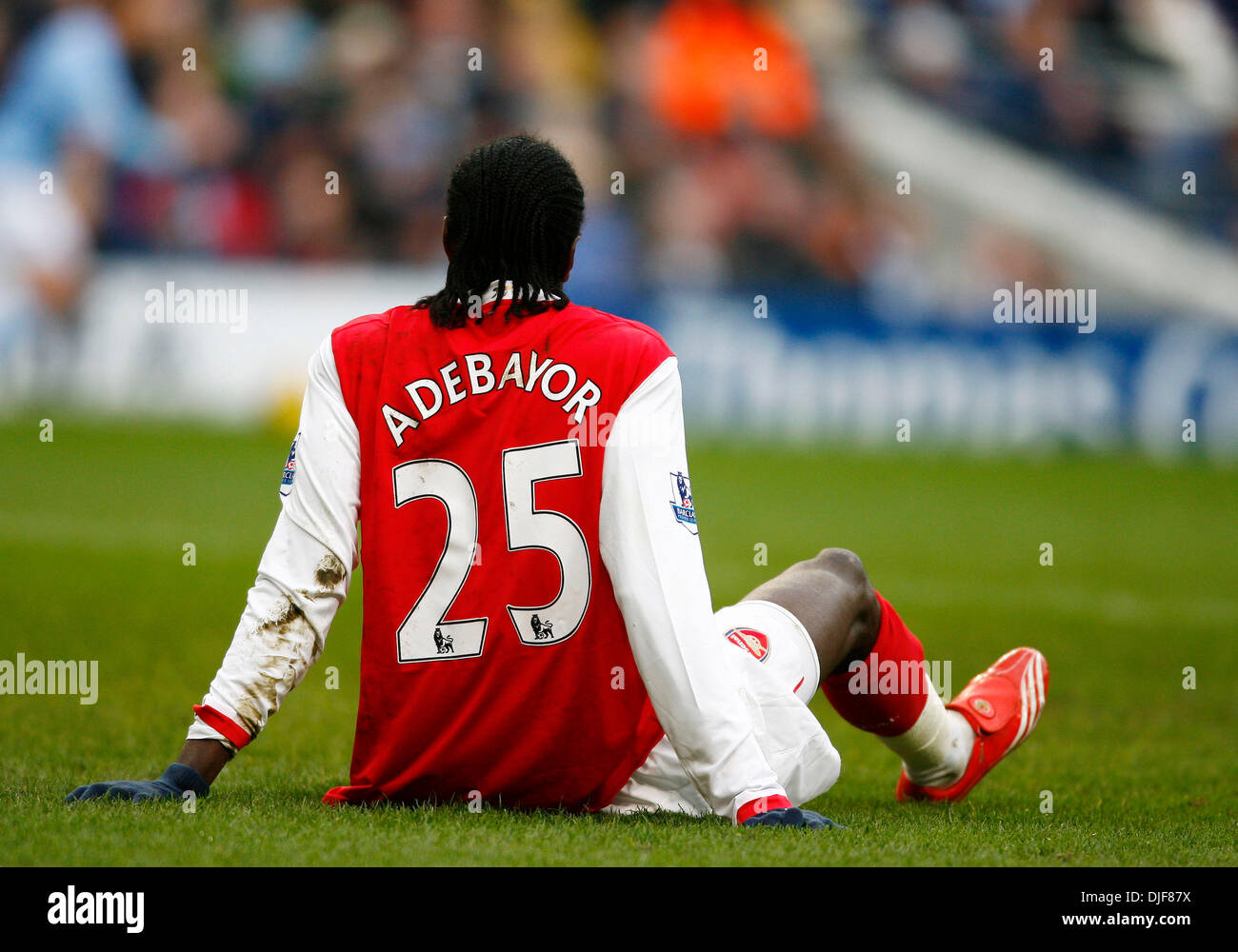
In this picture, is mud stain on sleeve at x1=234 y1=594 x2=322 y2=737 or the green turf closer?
the green turf

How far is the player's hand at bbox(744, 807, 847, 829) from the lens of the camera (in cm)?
317

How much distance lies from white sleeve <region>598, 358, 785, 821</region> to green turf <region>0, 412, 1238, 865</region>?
138 mm

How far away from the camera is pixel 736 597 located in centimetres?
795

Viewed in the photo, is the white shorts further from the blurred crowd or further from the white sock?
the blurred crowd

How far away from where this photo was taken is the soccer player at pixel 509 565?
10.6 feet

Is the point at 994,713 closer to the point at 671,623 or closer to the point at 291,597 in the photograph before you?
the point at 671,623

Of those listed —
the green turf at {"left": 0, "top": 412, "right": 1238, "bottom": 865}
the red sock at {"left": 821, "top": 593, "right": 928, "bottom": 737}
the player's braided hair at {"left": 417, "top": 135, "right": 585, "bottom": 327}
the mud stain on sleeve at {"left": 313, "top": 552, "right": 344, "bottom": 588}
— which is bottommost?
the green turf at {"left": 0, "top": 412, "right": 1238, "bottom": 865}

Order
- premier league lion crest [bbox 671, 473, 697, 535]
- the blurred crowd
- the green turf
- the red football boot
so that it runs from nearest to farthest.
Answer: the green turf, premier league lion crest [bbox 671, 473, 697, 535], the red football boot, the blurred crowd

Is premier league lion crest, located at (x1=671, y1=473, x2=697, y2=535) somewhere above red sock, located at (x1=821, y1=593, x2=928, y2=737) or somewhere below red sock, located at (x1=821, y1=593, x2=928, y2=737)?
above

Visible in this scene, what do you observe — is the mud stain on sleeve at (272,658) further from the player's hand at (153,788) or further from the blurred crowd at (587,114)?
the blurred crowd at (587,114)

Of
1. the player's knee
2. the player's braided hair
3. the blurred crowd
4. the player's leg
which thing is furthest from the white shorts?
the blurred crowd

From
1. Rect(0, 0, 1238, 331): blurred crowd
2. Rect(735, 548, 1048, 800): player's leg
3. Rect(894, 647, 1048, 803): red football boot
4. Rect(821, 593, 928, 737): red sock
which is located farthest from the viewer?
Rect(0, 0, 1238, 331): blurred crowd

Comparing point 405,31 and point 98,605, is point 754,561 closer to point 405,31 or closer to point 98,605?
point 98,605

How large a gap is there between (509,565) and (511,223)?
709mm
